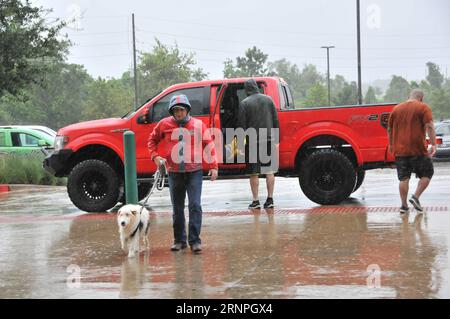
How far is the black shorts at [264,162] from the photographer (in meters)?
11.4

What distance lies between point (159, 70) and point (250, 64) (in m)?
25.3

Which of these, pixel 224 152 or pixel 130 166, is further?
pixel 224 152

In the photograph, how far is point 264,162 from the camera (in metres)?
11.5

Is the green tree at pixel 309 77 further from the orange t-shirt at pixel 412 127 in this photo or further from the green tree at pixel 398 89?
the orange t-shirt at pixel 412 127

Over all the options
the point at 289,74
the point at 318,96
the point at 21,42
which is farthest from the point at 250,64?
the point at 21,42

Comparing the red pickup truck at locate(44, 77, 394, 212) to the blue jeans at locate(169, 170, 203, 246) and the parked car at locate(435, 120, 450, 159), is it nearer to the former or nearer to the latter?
the blue jeans at locate(169, 170, 203, 246)

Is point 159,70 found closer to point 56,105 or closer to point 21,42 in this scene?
point 56,105

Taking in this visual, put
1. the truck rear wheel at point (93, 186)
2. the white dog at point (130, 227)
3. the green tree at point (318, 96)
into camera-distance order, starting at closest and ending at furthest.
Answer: the white dog at point (130, 227) < the truck rear wheel at point (93, 186) < the green tree at point (318, 96)

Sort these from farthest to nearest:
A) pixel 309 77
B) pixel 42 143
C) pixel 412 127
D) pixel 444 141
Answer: pixel 309 77, pixel 444 141, pixel 42 143, pixel 412 127

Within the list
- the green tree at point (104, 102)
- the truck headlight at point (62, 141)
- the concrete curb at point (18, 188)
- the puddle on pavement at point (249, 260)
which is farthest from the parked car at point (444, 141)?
the green tree at point (104, 102)

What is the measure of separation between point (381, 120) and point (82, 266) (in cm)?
589

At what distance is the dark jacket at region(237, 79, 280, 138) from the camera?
36.8 ft

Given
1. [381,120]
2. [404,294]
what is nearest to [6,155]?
[381,120]

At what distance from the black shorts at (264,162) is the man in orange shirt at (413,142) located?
6.31 ft
